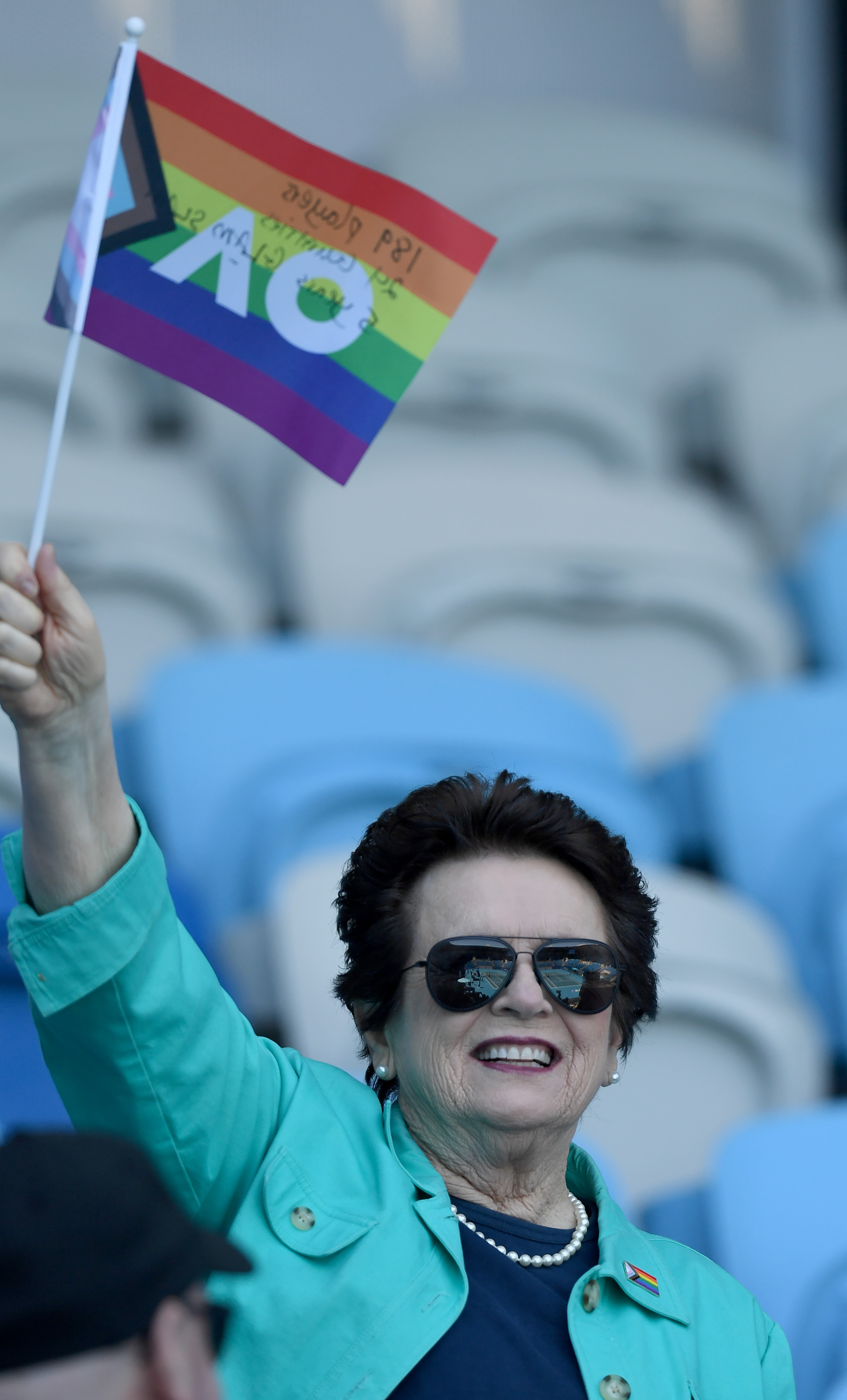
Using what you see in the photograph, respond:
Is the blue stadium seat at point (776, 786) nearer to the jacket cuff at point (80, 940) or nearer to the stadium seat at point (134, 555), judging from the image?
the stadium seat at point (134, 555)

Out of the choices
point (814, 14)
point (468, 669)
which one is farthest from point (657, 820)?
point (814, 14)

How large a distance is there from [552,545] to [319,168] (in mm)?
1943

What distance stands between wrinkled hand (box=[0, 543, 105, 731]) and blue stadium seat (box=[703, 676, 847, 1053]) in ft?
5.96

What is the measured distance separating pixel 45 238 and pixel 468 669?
2.19 m

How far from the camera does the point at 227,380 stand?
1.35 m

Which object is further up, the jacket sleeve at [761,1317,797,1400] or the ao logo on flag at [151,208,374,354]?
the ao logo on flag at [151,208,374,354]

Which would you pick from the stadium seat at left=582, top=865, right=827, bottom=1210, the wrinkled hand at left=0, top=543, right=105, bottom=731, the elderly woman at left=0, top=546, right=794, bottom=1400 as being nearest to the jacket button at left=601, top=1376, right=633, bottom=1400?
the elderly woman at left=0, top=546, right=794, bottom=1400

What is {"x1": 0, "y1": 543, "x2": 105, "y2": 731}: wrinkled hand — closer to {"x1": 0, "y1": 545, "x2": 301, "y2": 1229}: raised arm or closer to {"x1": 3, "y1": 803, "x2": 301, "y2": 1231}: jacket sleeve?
{"x1": 0, "y1": 545, "x2": 301, "y2": 1229}: raised arm

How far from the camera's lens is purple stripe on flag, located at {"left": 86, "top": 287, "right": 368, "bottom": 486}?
133 cm

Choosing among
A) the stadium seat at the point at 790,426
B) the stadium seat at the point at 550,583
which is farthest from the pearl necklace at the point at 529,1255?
the stadium seat at the point at 790,426

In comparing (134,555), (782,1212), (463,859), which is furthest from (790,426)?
(463,859)

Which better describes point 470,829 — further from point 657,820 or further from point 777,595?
point 777,595

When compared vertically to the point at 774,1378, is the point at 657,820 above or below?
above

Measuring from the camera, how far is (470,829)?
4.02 ft
